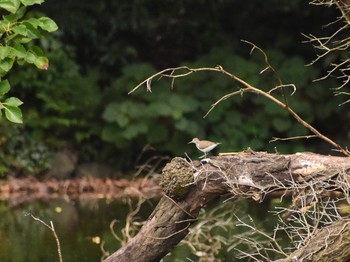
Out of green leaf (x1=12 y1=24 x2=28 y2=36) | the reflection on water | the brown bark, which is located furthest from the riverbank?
green leaf (x1=12 y1=24 x2=28 y2=36)

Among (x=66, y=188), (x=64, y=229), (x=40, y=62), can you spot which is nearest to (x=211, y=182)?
(x=40, y=62)

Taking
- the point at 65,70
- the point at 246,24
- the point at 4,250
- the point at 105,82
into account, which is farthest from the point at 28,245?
the point at 246,24

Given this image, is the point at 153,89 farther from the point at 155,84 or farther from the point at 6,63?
the point at 6,63

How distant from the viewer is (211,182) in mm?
5703

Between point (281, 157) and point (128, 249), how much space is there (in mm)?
1095

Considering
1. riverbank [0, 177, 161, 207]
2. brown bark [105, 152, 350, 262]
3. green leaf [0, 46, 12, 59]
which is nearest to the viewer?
green leaf [0, 46, 12, 59]

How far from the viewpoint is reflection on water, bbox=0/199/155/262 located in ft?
26.1

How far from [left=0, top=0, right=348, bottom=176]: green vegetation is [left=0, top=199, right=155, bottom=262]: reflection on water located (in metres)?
1.79

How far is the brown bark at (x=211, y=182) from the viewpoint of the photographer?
558 cm

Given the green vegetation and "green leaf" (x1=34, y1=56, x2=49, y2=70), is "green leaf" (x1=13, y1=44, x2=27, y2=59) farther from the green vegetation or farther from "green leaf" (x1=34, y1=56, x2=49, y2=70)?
the green vegetation

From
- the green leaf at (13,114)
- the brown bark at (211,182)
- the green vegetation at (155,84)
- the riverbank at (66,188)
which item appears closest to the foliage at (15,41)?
the green leaf at (13,114)

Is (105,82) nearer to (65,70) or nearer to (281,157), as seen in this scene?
(65,70)

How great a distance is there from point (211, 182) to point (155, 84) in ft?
25.0

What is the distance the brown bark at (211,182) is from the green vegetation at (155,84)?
653 cm
